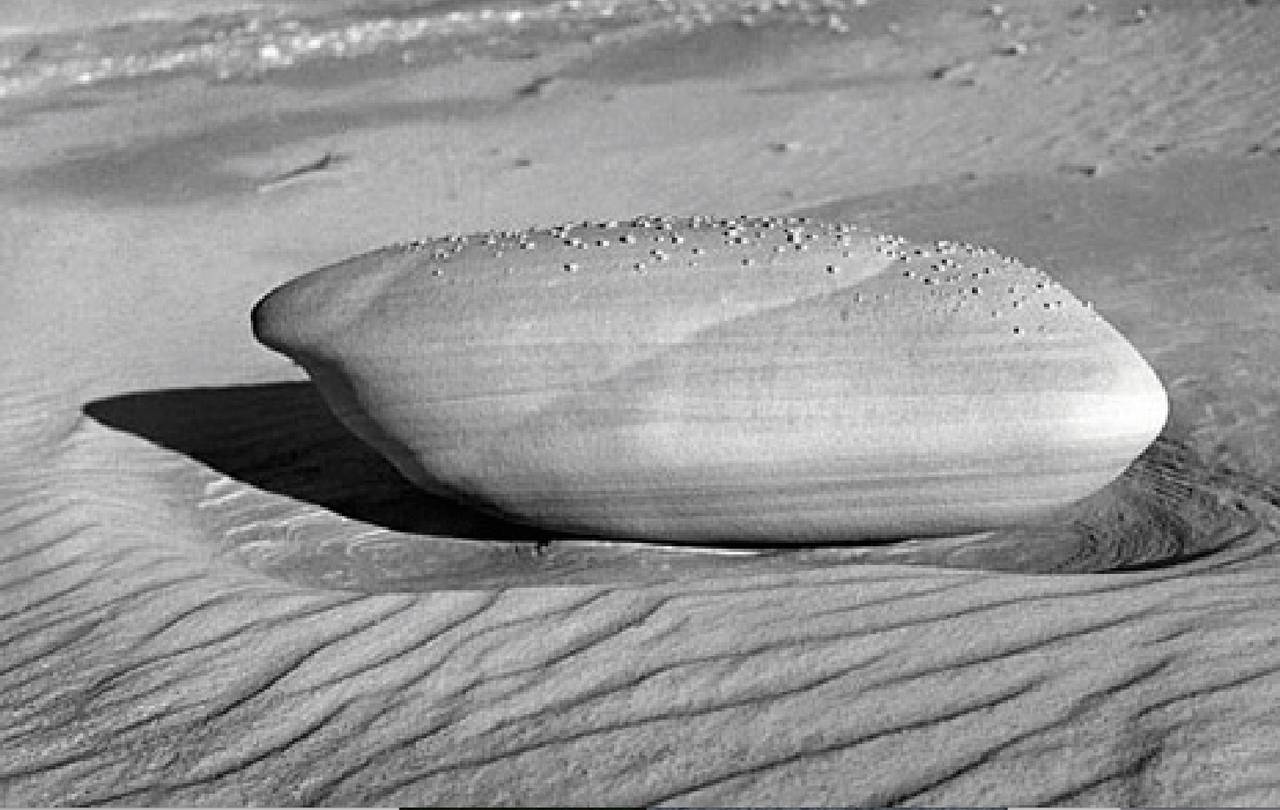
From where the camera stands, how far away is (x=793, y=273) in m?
4.17

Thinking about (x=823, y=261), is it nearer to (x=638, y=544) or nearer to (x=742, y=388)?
(x=742, y=388)

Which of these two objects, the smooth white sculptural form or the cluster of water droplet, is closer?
the smooth white sculptural form

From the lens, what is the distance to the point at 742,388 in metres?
4.00

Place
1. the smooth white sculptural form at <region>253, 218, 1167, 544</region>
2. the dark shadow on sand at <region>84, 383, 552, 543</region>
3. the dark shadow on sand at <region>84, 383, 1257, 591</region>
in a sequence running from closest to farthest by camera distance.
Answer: the smooth white sculptural form at <region>253, 218, 1167, 544</region> → the dark shadow on sand at <region>84, 383, 1257, 591</region> → the dark shadow on sand at <region>84, 383, 552, 543</region>

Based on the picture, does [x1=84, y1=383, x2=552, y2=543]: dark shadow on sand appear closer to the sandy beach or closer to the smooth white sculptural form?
the sandy beach

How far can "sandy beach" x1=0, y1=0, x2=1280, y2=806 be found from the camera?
2838mm

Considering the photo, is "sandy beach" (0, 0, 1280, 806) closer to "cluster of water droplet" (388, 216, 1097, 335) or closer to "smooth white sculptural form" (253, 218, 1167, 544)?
"smooth white sculptural form" (253, 218, 1167, 544)

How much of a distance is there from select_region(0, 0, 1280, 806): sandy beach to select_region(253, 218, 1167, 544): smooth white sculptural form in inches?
5.8

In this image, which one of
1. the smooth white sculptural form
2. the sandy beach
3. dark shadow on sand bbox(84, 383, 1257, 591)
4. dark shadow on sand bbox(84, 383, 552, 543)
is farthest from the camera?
dark shadow on sand bbox(84, 383, 552, 543)

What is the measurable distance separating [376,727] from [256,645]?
585mm

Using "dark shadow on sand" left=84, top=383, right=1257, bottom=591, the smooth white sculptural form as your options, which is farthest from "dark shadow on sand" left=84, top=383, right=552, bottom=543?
the smooth white sculptural form

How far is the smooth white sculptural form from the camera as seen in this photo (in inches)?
156

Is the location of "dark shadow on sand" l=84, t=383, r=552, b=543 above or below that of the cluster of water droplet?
below

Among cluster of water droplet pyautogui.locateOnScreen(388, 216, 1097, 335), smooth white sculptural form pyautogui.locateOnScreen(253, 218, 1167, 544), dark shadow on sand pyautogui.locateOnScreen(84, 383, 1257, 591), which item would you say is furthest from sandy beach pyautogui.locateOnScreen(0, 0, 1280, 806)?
cluster of water droplet pyautogui.locateOnScreen(388, 216, 1097, 335)
